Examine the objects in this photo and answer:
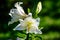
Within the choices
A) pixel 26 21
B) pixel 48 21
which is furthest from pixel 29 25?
pixel 48 21

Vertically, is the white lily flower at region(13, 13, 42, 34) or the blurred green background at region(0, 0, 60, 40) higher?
the blurred green background at region(0, 0, 60, 40)

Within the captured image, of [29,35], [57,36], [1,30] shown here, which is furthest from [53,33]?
[29,35]

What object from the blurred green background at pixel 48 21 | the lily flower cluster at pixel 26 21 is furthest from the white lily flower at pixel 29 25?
the blurred green background at pixel 48 21

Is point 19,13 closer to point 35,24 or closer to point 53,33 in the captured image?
point 35,24

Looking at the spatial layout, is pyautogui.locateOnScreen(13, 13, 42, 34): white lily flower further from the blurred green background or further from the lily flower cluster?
the blurred green background

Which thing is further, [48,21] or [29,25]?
[48,21]

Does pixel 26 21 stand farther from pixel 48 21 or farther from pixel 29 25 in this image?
pixel 48 21

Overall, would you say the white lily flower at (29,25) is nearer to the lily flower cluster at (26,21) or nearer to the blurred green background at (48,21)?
the lily flower cluster at (26,21)

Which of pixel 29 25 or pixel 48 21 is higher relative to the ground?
pixel 48 21

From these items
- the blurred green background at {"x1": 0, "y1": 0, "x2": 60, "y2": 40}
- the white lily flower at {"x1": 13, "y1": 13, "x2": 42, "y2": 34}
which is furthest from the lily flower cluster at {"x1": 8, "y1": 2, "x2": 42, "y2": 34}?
the blurred green background at {"x1": 0, "y1": 0, "x2": 60, "y2": 40}
